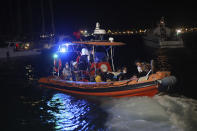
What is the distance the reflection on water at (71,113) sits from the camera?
9359 mm

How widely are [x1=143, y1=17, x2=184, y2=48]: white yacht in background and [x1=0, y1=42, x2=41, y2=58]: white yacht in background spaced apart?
95.1ft

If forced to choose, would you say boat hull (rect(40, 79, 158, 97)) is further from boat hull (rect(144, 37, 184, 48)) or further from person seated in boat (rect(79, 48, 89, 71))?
boat hull (rect(144, 37, 184, 48))

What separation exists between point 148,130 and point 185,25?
57511 millimetres

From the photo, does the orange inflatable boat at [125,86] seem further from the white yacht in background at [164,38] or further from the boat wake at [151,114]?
the white yacht in background at [164,38]

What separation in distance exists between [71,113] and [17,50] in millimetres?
40032

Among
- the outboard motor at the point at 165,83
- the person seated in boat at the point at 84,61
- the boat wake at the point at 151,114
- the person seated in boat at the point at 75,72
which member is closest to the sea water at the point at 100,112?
the boat wake at the point at 151,114

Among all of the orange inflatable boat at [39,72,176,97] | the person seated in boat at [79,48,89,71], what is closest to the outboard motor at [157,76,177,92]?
the orange inflatable boat at [39,72,176,97]

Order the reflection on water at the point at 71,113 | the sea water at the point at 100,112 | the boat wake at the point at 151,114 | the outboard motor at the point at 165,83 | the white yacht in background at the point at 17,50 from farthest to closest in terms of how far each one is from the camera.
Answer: the white yacht in background at the point at 17,50
the outboard motor at the point at 165,83
the reflection on water at the point at 71,113
the sea water at the point at 100,112
the boat wake at the point at 151,114

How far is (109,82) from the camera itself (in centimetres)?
1204

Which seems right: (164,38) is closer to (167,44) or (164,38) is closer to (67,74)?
(167,44)

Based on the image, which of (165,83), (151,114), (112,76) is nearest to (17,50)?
(112,76)

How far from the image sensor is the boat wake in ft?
27.2

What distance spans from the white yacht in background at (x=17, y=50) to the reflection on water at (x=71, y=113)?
34.6 m

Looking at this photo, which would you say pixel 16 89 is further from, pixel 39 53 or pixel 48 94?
pixel 39 53
